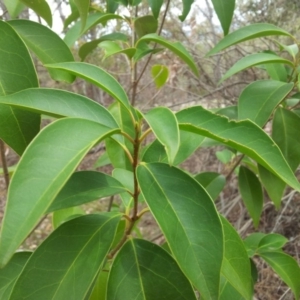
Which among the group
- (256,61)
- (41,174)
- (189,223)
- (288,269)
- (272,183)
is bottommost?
(288,269)

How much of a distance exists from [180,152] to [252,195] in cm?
51

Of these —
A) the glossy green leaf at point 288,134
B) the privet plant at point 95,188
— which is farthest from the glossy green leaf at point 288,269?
the privet plant at point 95,188

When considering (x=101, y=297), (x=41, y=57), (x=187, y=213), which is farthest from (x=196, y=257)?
(x=41, y=57)

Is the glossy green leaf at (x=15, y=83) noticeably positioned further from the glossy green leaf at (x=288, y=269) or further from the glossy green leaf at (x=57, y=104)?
the glossy green leaf at (x=288, y=269)

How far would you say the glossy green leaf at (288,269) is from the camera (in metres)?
1.00

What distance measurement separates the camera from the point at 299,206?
2496 mm

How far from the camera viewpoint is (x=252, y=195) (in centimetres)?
119

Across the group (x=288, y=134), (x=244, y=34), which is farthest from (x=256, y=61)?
(x=288, y=134)

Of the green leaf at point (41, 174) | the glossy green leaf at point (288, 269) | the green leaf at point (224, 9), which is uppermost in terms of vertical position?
the green leaf at point (224, 9)

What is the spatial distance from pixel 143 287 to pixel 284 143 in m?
0.54

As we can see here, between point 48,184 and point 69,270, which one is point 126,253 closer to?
point 69,270

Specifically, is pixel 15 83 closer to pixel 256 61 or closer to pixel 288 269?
pixel 256 61

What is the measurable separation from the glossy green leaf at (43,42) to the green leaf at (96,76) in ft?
0.60

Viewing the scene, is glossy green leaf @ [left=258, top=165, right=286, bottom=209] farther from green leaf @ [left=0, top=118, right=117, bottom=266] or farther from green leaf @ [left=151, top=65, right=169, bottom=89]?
green leaf @ [left=151, top=65, right=169, bottom=89]
